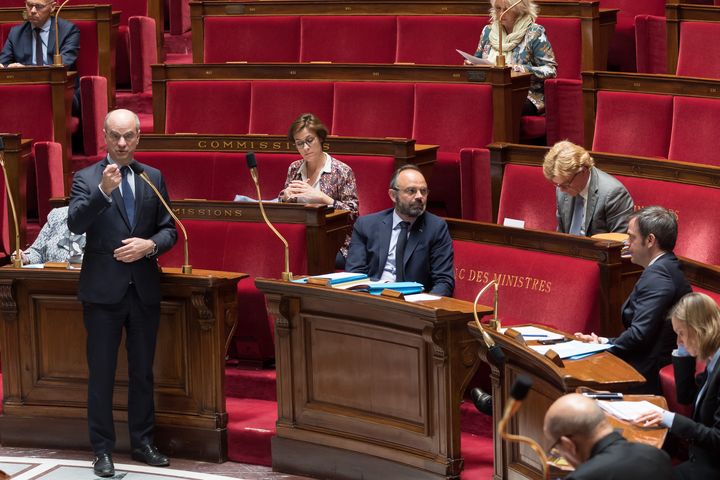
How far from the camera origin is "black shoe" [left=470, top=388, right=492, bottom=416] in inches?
61.1

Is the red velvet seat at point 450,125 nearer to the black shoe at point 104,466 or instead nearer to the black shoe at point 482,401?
the black shoe at point 482,401

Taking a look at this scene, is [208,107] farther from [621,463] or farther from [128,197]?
[621,463]

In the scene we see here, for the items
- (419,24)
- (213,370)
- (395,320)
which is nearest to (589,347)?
(395,320)

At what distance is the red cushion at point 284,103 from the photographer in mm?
2242

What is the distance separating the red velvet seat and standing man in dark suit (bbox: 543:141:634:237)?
1.52 ft

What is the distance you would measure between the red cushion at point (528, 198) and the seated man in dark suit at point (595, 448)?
0.93 meters

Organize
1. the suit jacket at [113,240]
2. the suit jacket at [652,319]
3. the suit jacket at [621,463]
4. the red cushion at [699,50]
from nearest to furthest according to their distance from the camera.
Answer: the suit jacket at [621,463]
the suit jacket at [652,319]
the suit jacket at [113,240]
the red cushion at [699,50]

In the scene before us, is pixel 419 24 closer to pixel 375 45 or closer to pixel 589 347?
pixel 375 45

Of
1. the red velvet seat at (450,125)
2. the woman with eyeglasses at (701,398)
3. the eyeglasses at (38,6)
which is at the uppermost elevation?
the eyeglasses at (38,6)

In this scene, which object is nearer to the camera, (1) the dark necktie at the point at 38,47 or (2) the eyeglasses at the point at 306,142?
(2) the eyeglasses at the point at 306,142

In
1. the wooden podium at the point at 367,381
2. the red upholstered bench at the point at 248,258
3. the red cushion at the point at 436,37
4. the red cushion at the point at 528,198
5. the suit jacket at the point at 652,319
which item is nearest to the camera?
the suit jacket at the point at 652,319

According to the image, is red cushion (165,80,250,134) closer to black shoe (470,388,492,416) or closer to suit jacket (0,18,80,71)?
suit jacket (0,18,80,71)

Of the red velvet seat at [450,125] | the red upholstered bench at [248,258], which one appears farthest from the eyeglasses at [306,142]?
the red velvet seat at [450,125]

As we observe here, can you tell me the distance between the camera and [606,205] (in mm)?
1657
